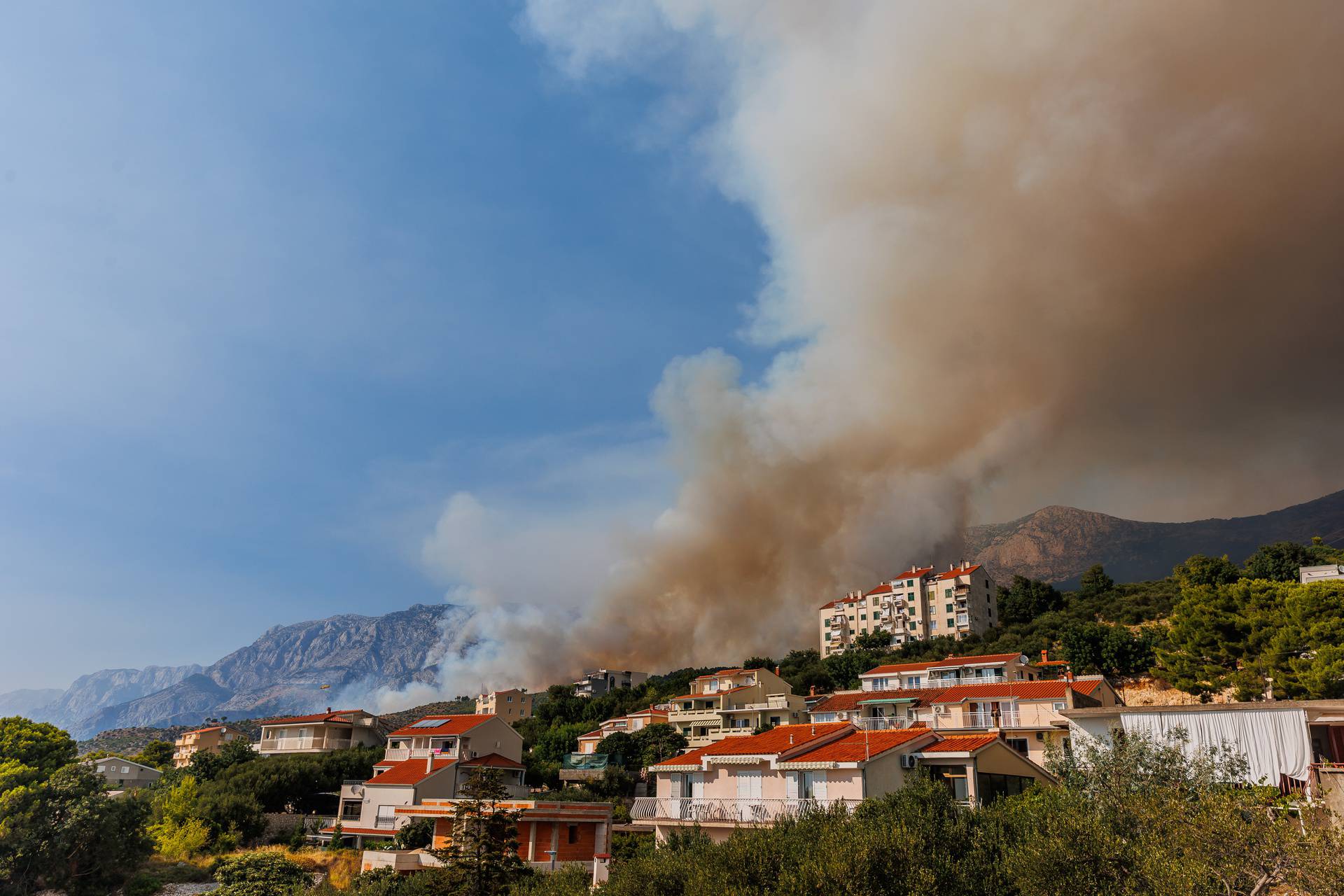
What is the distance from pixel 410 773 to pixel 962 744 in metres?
37.5

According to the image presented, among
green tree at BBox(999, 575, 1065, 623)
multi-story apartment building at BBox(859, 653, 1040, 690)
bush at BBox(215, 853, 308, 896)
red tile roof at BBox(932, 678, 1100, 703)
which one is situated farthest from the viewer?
green tree at BBox(999, 575, 1065, 623)

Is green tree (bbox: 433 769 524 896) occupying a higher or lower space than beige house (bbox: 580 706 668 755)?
lower

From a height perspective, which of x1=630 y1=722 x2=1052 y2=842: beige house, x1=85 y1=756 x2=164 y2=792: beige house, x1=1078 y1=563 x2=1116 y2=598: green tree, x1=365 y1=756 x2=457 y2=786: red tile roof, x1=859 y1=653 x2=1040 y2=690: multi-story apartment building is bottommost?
x1=85 y1=756 x2=164 y2=792: beige house

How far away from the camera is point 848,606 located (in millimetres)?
132625

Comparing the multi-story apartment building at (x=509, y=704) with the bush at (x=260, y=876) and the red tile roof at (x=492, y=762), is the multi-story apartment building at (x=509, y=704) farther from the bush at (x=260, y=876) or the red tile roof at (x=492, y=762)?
the bush at (x=260, y=876)

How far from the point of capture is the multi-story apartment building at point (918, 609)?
4702 inches

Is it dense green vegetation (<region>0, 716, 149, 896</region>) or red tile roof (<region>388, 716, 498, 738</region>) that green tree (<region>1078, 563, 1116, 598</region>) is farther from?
→ dense green vegetation (<region>0, 716, 149, 896</region>)

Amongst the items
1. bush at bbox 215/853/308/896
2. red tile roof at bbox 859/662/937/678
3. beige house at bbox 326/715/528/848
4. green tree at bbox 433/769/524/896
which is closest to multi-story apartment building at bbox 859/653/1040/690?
red tile roof at bbox 859/662/937/678

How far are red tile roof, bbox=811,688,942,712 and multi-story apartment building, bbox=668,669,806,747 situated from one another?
6.79 m

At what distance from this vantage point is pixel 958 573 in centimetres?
12188

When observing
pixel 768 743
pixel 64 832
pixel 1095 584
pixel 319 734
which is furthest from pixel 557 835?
pixel 1095 584

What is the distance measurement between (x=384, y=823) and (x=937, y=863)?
134 ft

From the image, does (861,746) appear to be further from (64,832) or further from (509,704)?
(509,704)

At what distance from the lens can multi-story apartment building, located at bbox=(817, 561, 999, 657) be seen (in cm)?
11944
